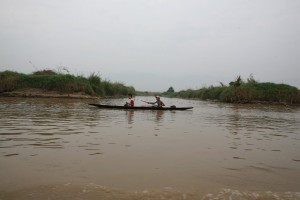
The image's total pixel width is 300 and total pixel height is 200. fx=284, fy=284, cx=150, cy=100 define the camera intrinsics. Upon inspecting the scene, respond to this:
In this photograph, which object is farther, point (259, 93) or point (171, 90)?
point (171, 90)

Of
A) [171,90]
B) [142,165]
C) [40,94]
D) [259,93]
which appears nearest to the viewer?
[142,165]

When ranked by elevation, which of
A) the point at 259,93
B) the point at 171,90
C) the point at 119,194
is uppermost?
the point at 171,90

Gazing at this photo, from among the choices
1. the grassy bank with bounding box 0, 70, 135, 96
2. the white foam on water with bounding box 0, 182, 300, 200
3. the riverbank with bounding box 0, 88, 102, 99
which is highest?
the grassy bank with bounding box 0, 70, 135, 96

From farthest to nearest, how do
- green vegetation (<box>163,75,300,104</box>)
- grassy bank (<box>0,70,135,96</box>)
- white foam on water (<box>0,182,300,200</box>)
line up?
green vegetation (<box>163,75,300,104</box>) < grassy bank (<box>0,70,135,96</box>) < white foam on water (<box>0,182,300,200</box>)

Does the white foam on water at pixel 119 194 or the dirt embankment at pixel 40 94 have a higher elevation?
the dirt embankment at pixel 40 94

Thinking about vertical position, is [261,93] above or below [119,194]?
above

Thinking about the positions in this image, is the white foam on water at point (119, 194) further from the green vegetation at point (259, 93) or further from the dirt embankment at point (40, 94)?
the green vegetation at point (259, 93)

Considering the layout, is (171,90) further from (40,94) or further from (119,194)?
(119,194)

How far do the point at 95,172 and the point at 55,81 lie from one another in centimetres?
2248

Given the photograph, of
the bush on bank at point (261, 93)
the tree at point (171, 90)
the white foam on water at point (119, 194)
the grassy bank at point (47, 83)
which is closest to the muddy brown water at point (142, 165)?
the white foam on water at point (119, 194)

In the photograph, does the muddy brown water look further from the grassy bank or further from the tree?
the tree

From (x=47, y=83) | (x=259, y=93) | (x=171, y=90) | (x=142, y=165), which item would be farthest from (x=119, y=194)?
(x=171, y=90)

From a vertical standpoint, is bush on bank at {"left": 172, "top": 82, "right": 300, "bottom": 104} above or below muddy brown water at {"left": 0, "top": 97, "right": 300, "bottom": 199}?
above


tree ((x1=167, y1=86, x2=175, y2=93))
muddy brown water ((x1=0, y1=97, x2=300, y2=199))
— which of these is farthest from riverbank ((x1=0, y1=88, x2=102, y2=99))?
tree ((x1=167, y1=86, x2=175, y2=93))
